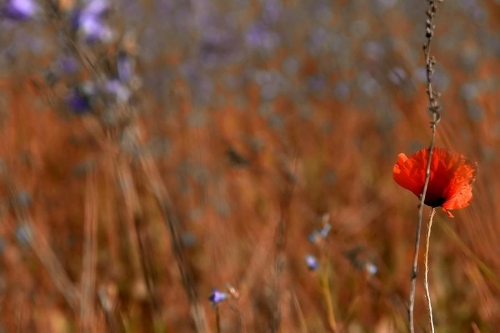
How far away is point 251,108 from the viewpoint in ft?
10.4

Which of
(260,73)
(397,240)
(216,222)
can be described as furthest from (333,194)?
(260,73)

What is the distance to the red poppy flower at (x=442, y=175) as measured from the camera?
0.47 meters

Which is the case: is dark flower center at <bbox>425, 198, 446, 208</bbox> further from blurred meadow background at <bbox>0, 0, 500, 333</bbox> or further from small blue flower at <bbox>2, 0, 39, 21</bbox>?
small blue flower at <bbox>2, 0, 39, 21</bbox>

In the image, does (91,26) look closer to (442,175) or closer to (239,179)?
(442,175)

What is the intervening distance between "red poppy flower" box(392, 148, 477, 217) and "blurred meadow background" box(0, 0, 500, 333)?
0.69 feet

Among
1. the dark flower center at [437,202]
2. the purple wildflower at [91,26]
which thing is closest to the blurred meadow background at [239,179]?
the purple wildflower at [91,26]

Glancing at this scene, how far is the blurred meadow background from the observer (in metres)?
0.98

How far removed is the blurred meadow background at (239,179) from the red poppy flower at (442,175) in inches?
8.2

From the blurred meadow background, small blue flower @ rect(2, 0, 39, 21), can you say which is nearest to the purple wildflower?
the blurred meadow background

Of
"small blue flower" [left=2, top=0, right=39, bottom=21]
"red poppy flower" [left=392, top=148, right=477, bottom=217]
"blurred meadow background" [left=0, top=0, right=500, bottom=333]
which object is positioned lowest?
"blurred meadow background" [left=0, top=0, right=500, bottom=333]

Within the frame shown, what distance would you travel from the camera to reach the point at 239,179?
2.07 m

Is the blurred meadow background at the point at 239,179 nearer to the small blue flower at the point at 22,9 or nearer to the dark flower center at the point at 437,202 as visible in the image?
the small blue flower at the point at 22,9

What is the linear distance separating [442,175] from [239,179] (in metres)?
1.61

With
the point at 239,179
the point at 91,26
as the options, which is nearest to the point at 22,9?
the point at 91,26
